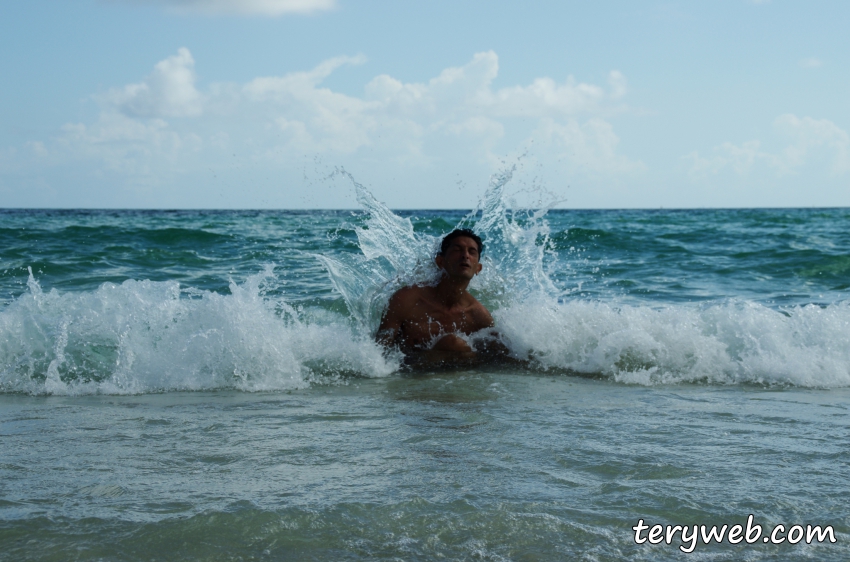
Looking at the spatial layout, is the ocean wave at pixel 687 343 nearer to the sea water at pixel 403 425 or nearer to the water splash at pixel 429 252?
the sea water at pixel 403 425

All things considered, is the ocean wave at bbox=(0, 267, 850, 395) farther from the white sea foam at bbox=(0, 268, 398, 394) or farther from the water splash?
the water splash

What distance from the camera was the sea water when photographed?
7.77 feet

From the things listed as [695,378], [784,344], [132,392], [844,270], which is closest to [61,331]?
[132,392]

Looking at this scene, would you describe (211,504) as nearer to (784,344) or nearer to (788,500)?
(788,500)

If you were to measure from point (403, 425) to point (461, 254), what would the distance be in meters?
2.38

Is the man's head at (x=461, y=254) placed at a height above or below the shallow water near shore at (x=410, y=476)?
above

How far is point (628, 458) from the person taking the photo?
121 inches

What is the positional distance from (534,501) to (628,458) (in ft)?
2.19

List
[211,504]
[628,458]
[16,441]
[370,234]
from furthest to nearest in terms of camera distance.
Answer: [370,234], [16,441], [628,458], [211,504]

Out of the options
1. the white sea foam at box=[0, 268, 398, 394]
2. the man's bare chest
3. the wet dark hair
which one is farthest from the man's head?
the white sea foam at box=[0, 268, 398, 394]

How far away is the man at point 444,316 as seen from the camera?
586cm

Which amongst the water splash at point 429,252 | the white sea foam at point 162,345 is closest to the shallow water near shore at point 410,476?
the white sea foam at point 162,345

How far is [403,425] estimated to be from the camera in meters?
3.71

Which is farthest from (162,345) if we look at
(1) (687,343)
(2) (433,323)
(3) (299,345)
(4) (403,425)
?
(1) (687,343)
